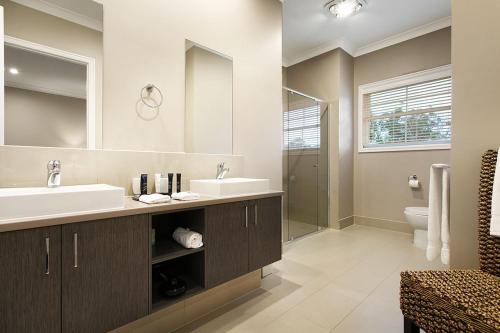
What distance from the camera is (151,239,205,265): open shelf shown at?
1256mm

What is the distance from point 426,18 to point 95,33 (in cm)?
367

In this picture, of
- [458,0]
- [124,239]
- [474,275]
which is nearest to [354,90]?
[458,0]

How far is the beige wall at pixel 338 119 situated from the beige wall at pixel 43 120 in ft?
10.3

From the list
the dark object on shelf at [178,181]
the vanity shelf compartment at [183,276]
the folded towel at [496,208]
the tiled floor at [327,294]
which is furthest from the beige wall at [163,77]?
the folded towel at [496,208]

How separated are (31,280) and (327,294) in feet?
5.85

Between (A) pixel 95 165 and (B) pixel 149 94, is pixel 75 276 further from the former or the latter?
(B) pixel 149 94

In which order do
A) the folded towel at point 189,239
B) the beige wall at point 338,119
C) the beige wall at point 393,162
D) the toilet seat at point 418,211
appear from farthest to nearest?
the beige wall at point 338,119, the beige wall at point 393,162, the toilet seat at point 418,211, the folded towel at point 189,239

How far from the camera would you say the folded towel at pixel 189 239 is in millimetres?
1371

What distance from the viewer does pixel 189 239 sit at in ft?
4.50

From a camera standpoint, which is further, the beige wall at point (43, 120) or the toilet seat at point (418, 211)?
the toilet seat at point (418, 211)

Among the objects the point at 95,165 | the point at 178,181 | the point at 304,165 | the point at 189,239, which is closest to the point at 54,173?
the point at 95,165

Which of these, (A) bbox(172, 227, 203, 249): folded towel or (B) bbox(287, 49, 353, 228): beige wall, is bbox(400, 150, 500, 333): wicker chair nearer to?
(A) bbox(172, 227, 203, 249): folded towel

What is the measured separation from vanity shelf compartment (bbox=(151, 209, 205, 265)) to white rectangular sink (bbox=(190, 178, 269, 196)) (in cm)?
18

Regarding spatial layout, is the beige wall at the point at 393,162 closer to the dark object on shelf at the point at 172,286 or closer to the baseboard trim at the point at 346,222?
the baseboard trim at the point at 346,222
